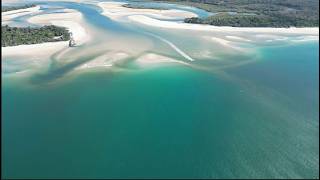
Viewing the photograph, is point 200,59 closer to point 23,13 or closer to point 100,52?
point 100,52

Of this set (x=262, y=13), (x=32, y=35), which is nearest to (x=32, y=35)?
(x=32, y=35)

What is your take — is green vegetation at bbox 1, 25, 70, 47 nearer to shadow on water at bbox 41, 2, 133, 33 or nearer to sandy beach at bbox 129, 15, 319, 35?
shadow on water at bbox 41, 2, 133, 33

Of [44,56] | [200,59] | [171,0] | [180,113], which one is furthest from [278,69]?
[171,0]

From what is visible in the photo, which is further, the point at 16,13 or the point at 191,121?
the point at 16,13

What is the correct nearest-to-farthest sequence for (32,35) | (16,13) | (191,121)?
(191,121), (32,35), (16,13)

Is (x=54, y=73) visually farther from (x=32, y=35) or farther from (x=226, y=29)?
(x=226, y=29)

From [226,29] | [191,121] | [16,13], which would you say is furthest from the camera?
[16,13]

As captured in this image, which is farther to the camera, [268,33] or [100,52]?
[268,33]
